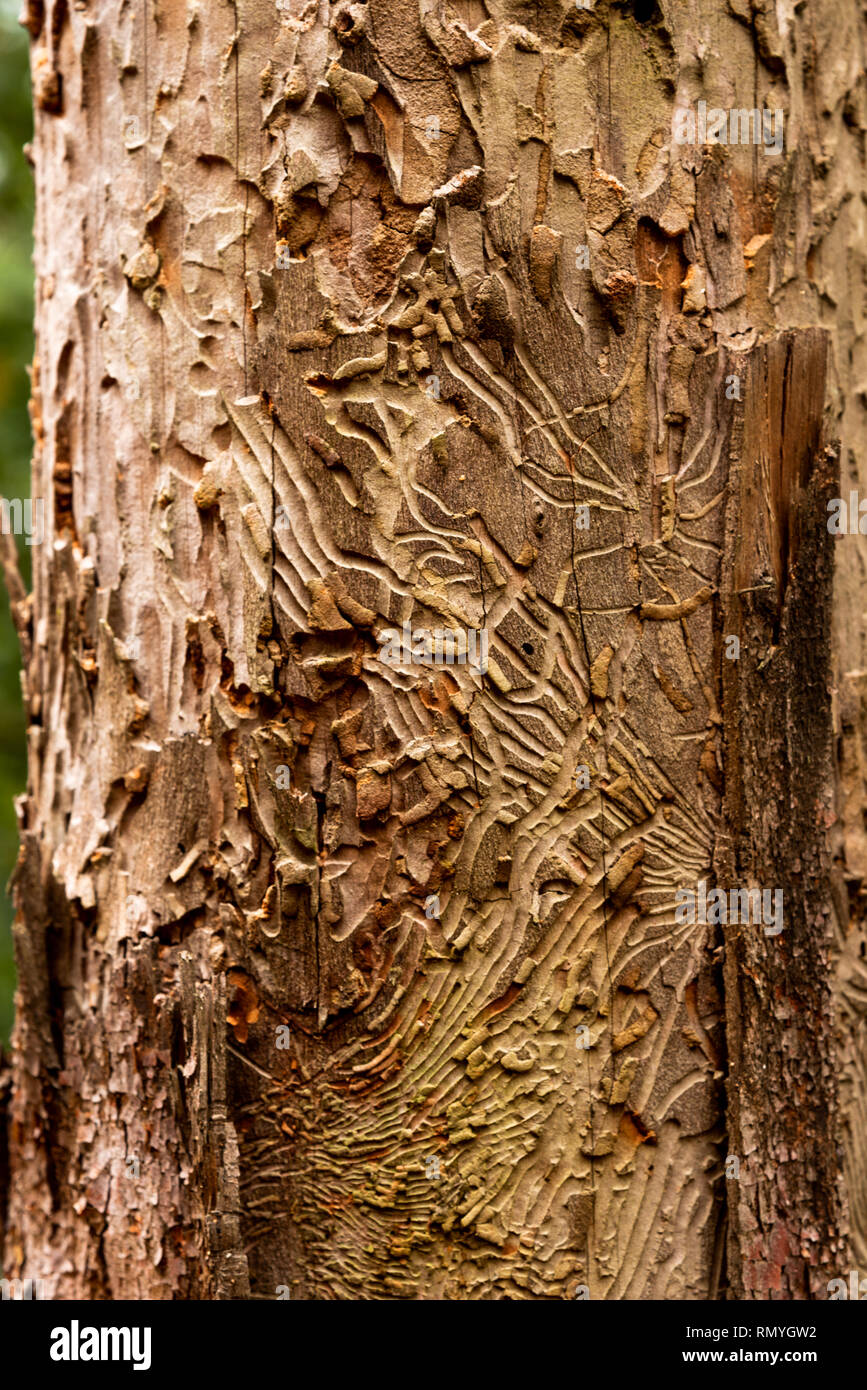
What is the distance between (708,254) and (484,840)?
0.75m

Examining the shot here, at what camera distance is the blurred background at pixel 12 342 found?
3037mm

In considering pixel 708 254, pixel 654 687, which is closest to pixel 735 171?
pixel 708 254

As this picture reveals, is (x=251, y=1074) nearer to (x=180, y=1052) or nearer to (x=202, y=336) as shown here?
(x=180, y=1052)
